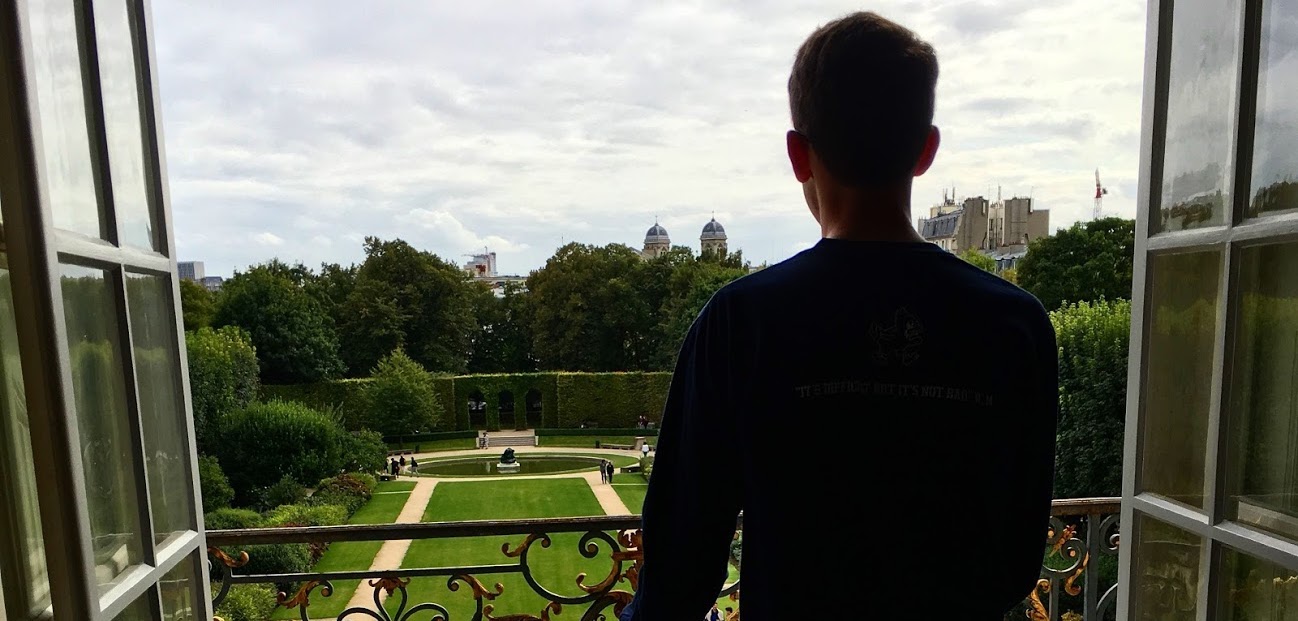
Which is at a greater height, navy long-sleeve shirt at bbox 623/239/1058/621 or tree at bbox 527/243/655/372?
navy long-sleeve shirt at bbox 623/239/1058/621

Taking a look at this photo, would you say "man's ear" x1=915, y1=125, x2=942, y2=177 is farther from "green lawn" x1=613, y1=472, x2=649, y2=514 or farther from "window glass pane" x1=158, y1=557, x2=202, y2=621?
"green lawn" x1=613, y1=472, x2=649, y2=514

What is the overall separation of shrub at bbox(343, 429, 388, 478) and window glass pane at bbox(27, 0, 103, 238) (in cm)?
1827

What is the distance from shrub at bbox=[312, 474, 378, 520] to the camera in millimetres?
15602

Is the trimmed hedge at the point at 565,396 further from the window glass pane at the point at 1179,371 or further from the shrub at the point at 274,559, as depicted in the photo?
the window glass pane at the point at 1179,371

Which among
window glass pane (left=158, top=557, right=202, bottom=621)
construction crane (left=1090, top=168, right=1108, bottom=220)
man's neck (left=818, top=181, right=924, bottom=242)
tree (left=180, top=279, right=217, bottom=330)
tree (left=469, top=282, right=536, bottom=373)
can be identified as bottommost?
tree (left=469, top=282, right=536, bottom=373)

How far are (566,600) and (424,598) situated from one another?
35.9 feet

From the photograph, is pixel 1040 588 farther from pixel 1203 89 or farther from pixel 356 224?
pixel 356 224

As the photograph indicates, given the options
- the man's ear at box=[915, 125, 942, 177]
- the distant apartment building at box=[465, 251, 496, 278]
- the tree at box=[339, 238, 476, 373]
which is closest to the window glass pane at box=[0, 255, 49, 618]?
the man's ear at box=[915, 125, 942, 177]

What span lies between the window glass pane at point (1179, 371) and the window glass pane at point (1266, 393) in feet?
0.14

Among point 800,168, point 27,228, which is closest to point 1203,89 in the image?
point 800,168

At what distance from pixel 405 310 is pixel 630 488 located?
10.4 m

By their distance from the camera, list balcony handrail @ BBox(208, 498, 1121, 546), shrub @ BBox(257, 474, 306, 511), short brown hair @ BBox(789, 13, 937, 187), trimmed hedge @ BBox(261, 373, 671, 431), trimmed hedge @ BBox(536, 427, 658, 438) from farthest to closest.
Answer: trimmed hedge @ BBox(536, 427, 658, 438), trimmed hedge @ BBox(261, 373, 671, 431), shrub @ BBox(257, 474, 306, 511), balcony handrail @ BBox(208, 498, 1121, 546), short brown hair @ BBox(789, 13, 937, 187)

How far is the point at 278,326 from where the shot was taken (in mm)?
21047

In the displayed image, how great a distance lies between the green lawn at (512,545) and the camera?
37.3 ft
